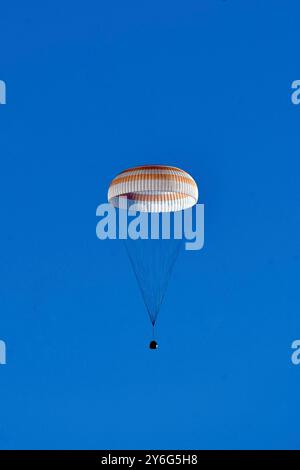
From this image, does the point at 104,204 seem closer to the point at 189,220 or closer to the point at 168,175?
the point at 189,220

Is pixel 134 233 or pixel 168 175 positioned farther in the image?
pixel 134 233
